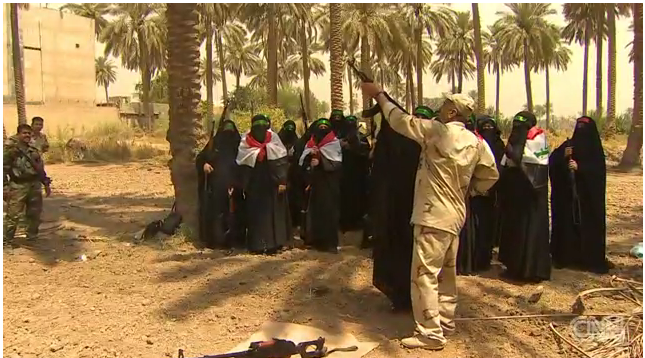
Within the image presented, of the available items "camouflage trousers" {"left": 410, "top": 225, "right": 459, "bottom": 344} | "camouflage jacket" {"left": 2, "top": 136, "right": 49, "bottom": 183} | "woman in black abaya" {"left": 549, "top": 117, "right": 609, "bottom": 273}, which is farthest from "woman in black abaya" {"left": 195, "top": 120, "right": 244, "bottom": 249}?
"woman in black abaya" {"left": 549, "top": 117, "right": 609, "bottom": 273}

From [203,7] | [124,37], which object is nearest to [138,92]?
[124,37]

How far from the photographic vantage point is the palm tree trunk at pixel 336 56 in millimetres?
16391

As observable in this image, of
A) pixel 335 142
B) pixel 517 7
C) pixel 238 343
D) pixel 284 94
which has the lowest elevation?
pixel 238 343

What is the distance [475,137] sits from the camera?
4012mm

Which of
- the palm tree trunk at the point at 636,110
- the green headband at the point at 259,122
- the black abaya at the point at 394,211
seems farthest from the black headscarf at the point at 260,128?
the palm tree trunk at the point at 636,110

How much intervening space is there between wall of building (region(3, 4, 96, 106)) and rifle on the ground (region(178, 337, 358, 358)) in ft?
105

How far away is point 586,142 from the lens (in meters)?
5.85

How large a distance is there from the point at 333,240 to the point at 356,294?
1561 mm

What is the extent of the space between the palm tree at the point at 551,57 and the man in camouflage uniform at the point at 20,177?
3136cm

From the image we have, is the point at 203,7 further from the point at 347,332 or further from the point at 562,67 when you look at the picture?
the point at 562,67

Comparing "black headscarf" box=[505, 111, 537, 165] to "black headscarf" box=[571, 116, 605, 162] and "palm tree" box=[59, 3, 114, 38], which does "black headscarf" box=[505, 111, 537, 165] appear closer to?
"black headscarf" box=[571, 116, 605, 162]

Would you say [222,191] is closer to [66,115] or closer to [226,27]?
[66,115]

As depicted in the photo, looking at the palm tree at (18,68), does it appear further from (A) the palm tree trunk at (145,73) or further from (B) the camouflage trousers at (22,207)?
(B) the camouflage trousers at (22,207)

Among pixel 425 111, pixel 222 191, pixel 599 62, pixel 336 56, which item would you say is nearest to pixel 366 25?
pixel 599 62
